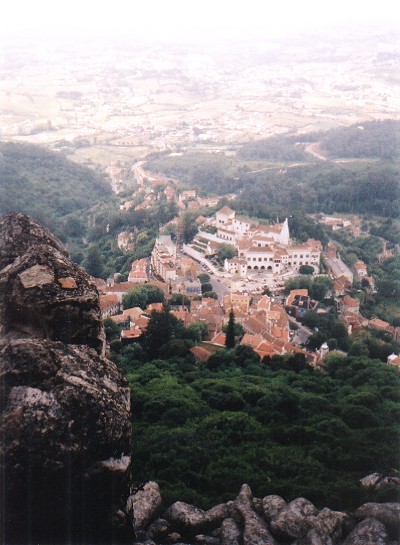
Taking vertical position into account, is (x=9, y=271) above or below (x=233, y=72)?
above

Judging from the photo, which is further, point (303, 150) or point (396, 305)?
point (303, 150)

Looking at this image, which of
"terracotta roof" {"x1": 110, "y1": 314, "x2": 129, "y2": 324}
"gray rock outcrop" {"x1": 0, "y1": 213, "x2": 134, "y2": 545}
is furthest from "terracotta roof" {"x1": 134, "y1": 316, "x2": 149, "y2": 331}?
"gray rock outcrop" {"x1": 0, "y1": 213, "x2": 134, "y2": 545}

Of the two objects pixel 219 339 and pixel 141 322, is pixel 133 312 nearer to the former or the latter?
pixel 141 322

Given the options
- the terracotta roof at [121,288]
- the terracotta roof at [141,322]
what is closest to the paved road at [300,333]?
the terracotta roof at [141,322]

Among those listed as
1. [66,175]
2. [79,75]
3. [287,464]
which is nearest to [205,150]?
[66,175]

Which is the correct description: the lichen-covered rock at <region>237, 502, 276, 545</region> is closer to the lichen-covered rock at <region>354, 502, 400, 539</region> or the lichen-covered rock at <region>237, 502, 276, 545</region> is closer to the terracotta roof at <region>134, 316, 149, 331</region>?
the lichen-covered rock at <region>354, 502, 400, 539</region>

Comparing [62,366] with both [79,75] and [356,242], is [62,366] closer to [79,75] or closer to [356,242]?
[356,242]

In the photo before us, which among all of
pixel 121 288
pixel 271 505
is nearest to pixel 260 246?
pixel 121 288
